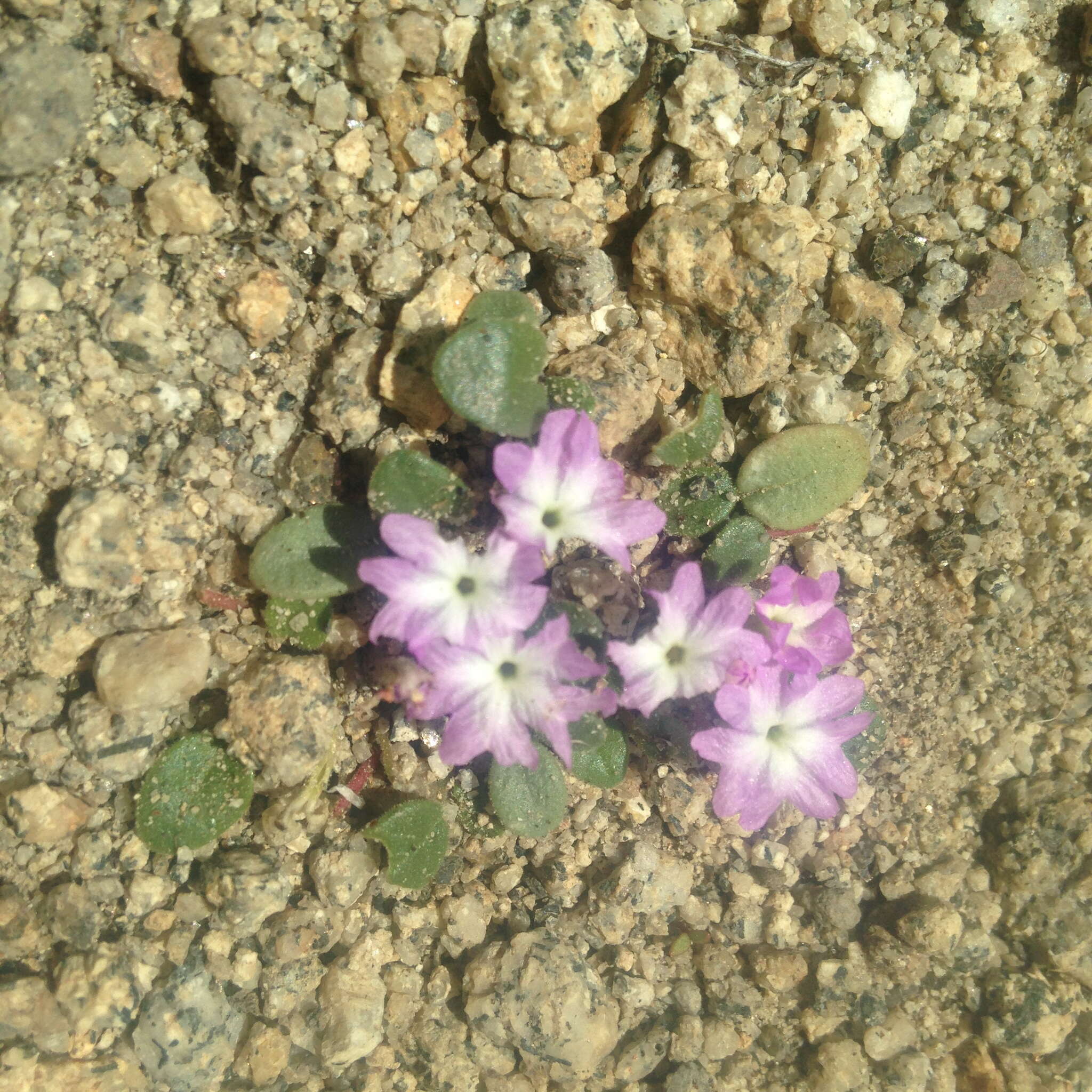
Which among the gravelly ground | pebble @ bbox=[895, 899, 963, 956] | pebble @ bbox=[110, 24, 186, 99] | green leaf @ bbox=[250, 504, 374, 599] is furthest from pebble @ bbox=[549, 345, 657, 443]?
pebble @ bbox=[895, 899, 963, 956]

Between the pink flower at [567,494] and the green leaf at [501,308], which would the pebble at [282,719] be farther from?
the green leaf at [501,308]

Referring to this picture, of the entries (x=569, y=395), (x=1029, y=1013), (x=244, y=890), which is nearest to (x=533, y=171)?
(x=569, y=395)

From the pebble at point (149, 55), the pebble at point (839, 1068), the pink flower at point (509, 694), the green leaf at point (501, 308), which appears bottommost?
the pebble at point (839, 1068)

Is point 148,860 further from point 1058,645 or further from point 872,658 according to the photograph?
point 1058,645

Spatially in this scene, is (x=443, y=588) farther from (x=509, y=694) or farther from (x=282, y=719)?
(x=282, y=719)

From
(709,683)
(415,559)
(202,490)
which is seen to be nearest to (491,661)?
(415,559)

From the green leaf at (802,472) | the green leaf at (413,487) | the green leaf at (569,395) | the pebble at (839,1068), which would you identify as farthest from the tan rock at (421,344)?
the pebble at (839,1068)
